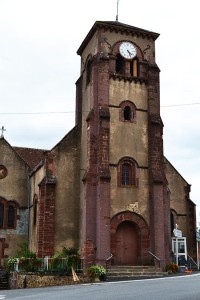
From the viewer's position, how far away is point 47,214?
29906 millimetres

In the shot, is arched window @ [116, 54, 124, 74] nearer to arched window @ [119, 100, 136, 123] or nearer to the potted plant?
arched window @ [119, 100, 136, 123]

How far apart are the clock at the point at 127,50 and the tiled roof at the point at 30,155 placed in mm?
12641

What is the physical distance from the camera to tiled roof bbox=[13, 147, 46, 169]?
39.5 m

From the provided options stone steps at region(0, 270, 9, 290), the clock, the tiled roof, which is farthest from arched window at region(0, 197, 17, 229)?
the clock

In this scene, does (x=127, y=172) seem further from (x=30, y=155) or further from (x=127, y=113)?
(x=30, y=155)

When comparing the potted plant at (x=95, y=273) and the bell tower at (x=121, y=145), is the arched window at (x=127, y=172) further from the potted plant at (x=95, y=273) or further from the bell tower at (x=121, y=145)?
the potted plant at (x=95, y=273)

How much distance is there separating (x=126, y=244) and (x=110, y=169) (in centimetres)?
504

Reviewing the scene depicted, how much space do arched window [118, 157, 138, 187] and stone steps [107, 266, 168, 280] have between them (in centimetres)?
549

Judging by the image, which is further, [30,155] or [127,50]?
[30,155]

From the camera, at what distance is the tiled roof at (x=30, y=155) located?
39.5 m

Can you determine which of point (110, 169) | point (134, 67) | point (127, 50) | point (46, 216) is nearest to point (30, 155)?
point (46, 216)

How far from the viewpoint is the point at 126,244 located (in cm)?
2933

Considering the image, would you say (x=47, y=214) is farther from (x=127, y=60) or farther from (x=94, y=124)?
(x=127, y=60)

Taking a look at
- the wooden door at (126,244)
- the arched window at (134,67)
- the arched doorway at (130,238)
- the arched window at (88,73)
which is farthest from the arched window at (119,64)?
the wooden door at (126,244)
